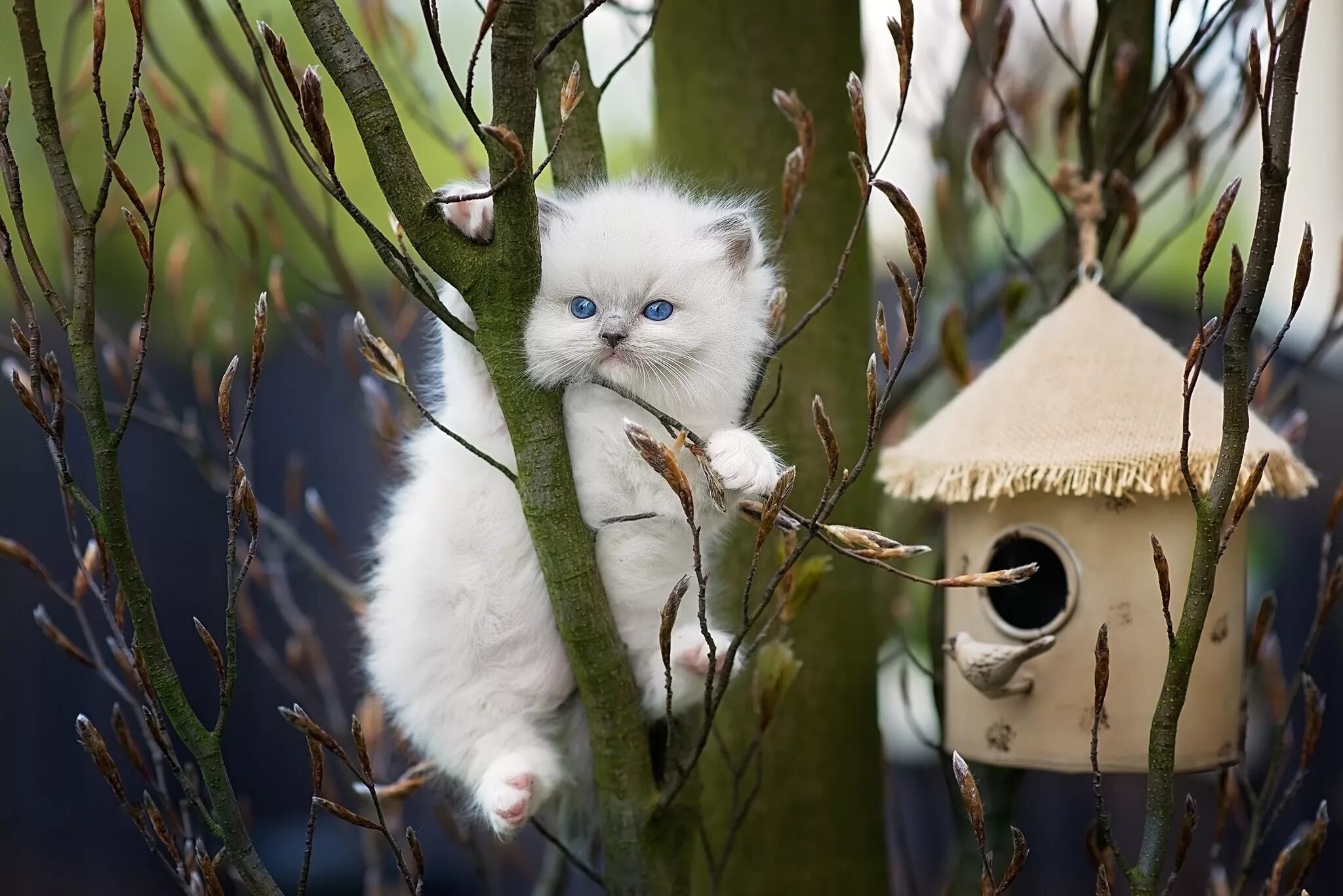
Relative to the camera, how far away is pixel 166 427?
155 cm

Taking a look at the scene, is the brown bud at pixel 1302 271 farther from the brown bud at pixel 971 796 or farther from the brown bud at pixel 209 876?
the brown bud at pixel 209 876

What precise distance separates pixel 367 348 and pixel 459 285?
3.5 inches

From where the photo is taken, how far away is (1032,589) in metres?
1.59

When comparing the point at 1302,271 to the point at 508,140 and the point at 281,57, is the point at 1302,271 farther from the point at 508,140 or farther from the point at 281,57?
the point at 281,57

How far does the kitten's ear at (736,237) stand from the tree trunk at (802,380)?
338mm

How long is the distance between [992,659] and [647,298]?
1.83 feet

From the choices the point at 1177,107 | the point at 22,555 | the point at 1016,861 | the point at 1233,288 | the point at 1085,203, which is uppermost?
the point at 1177,107

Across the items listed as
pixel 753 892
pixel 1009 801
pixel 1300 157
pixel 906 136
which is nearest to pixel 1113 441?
pixel 1009 801

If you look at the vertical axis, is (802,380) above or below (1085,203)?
below

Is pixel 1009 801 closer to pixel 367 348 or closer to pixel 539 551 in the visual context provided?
pixel 539 551

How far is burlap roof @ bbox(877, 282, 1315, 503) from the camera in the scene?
1327 mm

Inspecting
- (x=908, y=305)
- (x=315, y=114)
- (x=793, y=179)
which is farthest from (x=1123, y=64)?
(x=315, y=114)

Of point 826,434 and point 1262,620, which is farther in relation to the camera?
point 1262,620

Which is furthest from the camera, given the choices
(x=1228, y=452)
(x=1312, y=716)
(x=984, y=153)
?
(x=984, y=153)
